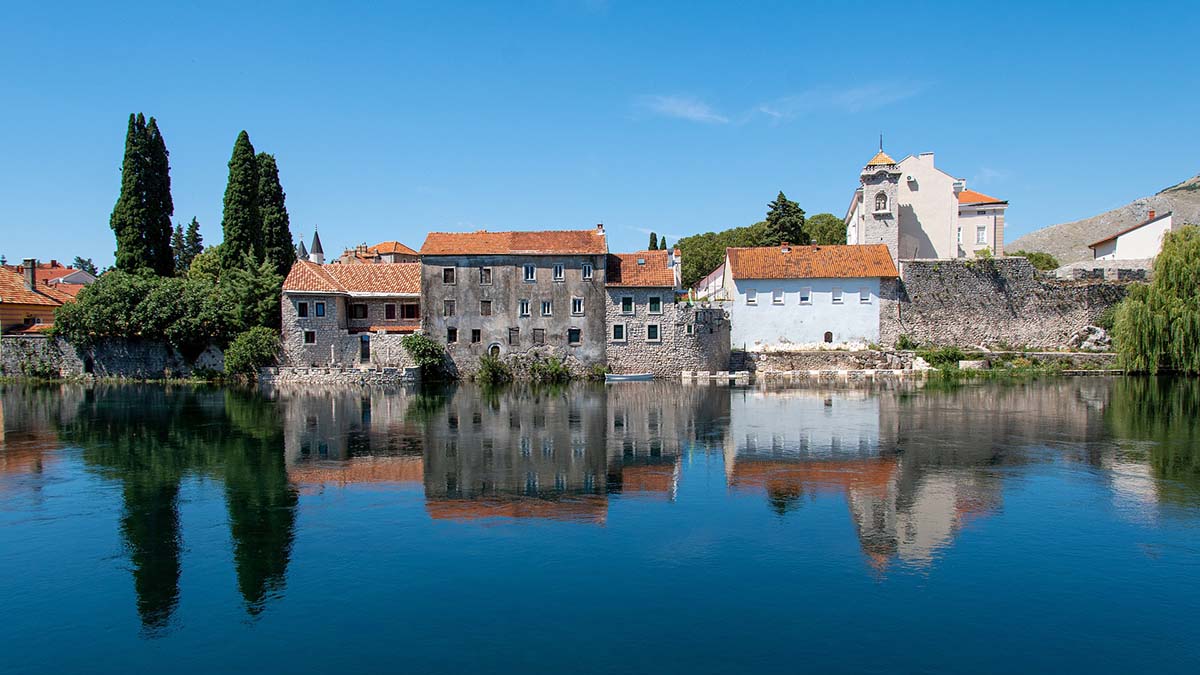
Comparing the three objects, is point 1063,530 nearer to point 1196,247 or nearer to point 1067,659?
point 1067,659

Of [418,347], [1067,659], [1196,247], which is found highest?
[1196,247]

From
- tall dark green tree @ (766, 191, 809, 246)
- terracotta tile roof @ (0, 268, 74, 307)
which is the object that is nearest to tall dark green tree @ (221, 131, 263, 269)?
terracotta tile roof @ (0, 268, 74, 307)

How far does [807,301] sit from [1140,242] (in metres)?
23.6

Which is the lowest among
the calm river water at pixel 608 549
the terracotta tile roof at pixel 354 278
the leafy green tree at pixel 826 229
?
the calm river water at pixel 608 549

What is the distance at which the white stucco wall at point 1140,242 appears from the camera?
50.2m

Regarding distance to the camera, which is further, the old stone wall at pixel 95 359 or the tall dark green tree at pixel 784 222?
Answer: the tall dark green tree at pixel 784 222

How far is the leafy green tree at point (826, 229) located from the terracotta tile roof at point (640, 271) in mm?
30935

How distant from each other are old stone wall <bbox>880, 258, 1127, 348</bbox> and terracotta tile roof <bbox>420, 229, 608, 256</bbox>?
54.0ft

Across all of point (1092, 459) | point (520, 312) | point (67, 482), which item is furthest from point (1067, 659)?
point (520, 312)

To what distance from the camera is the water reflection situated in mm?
14438

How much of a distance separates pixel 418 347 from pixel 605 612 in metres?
32.2

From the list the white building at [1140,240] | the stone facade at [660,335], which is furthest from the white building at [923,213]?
the stone facade at [660,335]

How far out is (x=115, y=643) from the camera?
31.9ft

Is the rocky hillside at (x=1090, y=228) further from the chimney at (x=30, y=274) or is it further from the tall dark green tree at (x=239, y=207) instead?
the chimney at (x=30, y=274)
